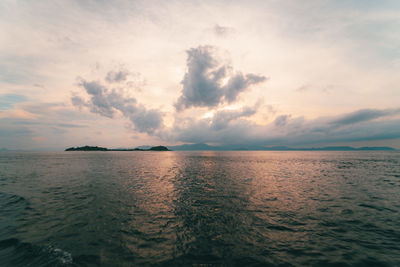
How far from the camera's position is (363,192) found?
2733cm

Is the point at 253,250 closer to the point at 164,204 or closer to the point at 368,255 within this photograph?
the point at 368,255

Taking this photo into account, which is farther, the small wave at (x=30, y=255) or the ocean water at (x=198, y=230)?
the ocean water at (x=198, y=230)

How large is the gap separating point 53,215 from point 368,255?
26.9m

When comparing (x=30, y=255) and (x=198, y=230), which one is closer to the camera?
(x=30, y=255)

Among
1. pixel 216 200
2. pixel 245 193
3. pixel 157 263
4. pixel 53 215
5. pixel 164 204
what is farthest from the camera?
pixel 245 193

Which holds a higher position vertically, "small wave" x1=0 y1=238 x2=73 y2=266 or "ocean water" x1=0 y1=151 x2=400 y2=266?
"small wave" x1=0 y1=238 x2=73 y2=266

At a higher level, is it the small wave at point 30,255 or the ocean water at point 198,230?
the small wave at point 30,255

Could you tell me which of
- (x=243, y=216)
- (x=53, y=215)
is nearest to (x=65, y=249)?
(x=53, y=215)

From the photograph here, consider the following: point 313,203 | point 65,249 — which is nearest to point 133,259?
point 65,249

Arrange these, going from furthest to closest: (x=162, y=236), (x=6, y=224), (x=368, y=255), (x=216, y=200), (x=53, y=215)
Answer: (x=216, y=200) → (x=53, y=215) → (x=6, y=224) → (x=162, y=236) → (x=368, y=255)

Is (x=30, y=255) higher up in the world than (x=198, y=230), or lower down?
higher up

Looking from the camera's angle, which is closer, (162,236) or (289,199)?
(162,236)

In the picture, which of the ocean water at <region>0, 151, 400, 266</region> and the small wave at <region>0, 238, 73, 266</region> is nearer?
the small wave at <region>0, 238, 73, 266</region>

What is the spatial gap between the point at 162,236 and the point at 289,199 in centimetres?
1863
